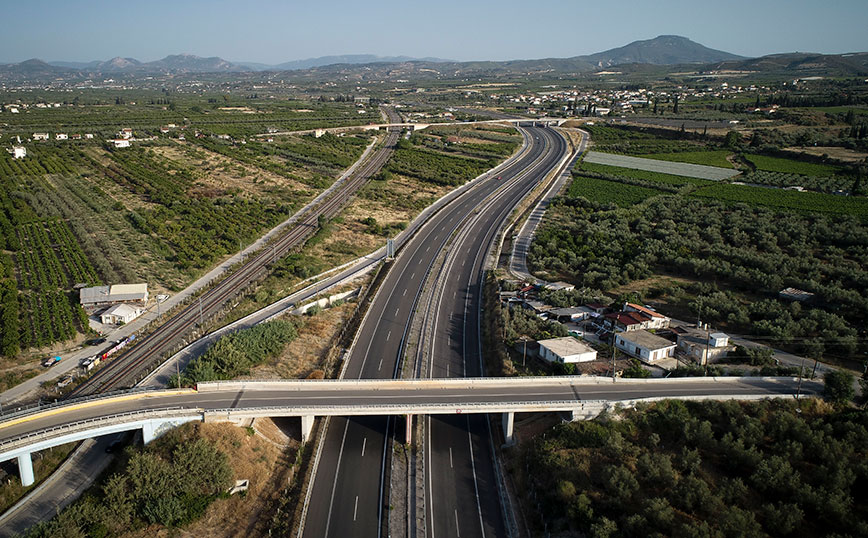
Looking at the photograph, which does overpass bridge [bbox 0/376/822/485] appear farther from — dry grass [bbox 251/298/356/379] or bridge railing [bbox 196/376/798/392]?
dry grass [bbox 251/298/356/379]

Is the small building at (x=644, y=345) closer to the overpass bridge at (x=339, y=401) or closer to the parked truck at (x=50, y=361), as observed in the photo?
the overpass bridge at (x=339, y=401)

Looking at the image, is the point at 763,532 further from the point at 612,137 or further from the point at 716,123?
the point at 716,123

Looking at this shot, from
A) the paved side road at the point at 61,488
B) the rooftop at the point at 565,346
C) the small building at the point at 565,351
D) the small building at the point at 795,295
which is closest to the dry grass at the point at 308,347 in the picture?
the paved side road at the point at 61,488

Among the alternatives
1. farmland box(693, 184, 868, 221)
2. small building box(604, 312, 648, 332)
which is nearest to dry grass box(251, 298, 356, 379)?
small building box(604, 312, 648, 332)

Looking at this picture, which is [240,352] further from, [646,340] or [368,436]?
[646,340]

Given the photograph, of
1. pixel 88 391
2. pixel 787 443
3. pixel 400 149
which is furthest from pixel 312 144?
pixel 787 443
